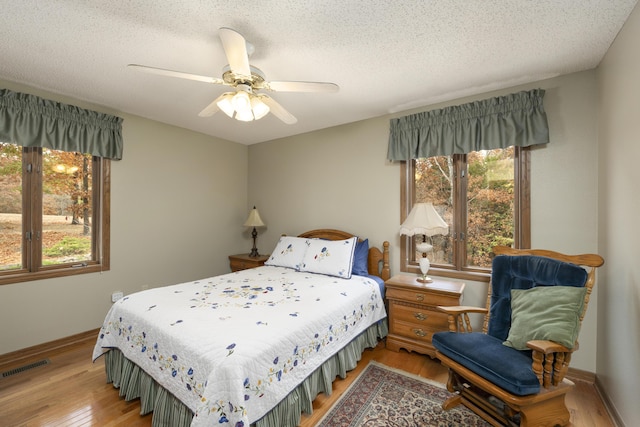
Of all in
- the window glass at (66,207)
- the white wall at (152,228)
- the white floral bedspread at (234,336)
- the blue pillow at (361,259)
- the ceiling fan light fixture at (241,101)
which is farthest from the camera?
the blue pillow at (361,259)

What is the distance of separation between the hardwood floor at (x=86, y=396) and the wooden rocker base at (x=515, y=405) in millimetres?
442

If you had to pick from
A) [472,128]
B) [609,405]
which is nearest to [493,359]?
[609,405]

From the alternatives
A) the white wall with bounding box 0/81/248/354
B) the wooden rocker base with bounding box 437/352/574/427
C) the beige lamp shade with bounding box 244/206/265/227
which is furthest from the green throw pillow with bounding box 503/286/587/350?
the white wall with bounding box 0/81/248/354

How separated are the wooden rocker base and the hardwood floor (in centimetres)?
44

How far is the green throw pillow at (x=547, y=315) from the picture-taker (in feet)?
5.20

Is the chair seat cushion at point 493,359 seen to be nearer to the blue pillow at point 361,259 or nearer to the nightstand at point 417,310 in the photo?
the nightstand at point 417,310

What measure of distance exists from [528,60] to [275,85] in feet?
6.24

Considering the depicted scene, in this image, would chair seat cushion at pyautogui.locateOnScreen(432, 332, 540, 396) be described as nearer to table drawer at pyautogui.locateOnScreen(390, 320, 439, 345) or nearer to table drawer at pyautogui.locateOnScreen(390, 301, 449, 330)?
table drawer at pyautogui.locateOnScreen(390, 301, 449, 330)

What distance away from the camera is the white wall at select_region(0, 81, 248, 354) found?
2.67m

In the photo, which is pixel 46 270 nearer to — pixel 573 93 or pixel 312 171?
pixel 312 171

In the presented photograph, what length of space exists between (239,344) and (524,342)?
66.5 inches

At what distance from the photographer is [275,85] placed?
1907 millimetres

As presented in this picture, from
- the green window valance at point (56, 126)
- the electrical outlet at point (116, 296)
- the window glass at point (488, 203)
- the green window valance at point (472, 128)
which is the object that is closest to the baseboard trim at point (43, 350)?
the electrical outlet at point (116, 296)

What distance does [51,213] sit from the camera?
280 cm
